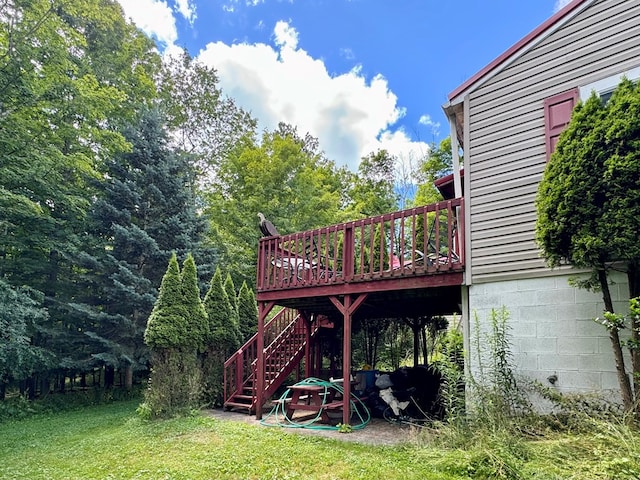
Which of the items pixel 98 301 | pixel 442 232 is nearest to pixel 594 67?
pixel 442 232

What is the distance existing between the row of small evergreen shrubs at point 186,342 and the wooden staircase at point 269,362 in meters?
0.48

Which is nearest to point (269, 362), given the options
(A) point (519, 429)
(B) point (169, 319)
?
(B) point (169, 319)

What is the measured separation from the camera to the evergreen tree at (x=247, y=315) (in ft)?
33.9

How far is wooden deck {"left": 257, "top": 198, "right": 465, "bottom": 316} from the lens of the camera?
222 inches

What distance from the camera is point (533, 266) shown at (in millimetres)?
4906

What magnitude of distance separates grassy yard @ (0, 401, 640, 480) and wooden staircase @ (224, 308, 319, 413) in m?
1.25

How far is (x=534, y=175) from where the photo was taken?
5.08m

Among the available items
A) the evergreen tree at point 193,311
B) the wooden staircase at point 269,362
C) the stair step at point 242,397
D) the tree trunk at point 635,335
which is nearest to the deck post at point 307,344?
the wooden staircase at point 269,362

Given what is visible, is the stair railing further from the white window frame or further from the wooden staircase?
the white window frame

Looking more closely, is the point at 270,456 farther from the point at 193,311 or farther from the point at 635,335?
the point at 193,311

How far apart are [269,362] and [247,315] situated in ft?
6.37

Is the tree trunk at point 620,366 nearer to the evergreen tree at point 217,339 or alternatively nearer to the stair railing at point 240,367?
the stair railing at point 240,367

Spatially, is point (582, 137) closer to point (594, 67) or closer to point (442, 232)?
point (594, 67)

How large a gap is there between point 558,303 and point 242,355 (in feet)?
20.4
